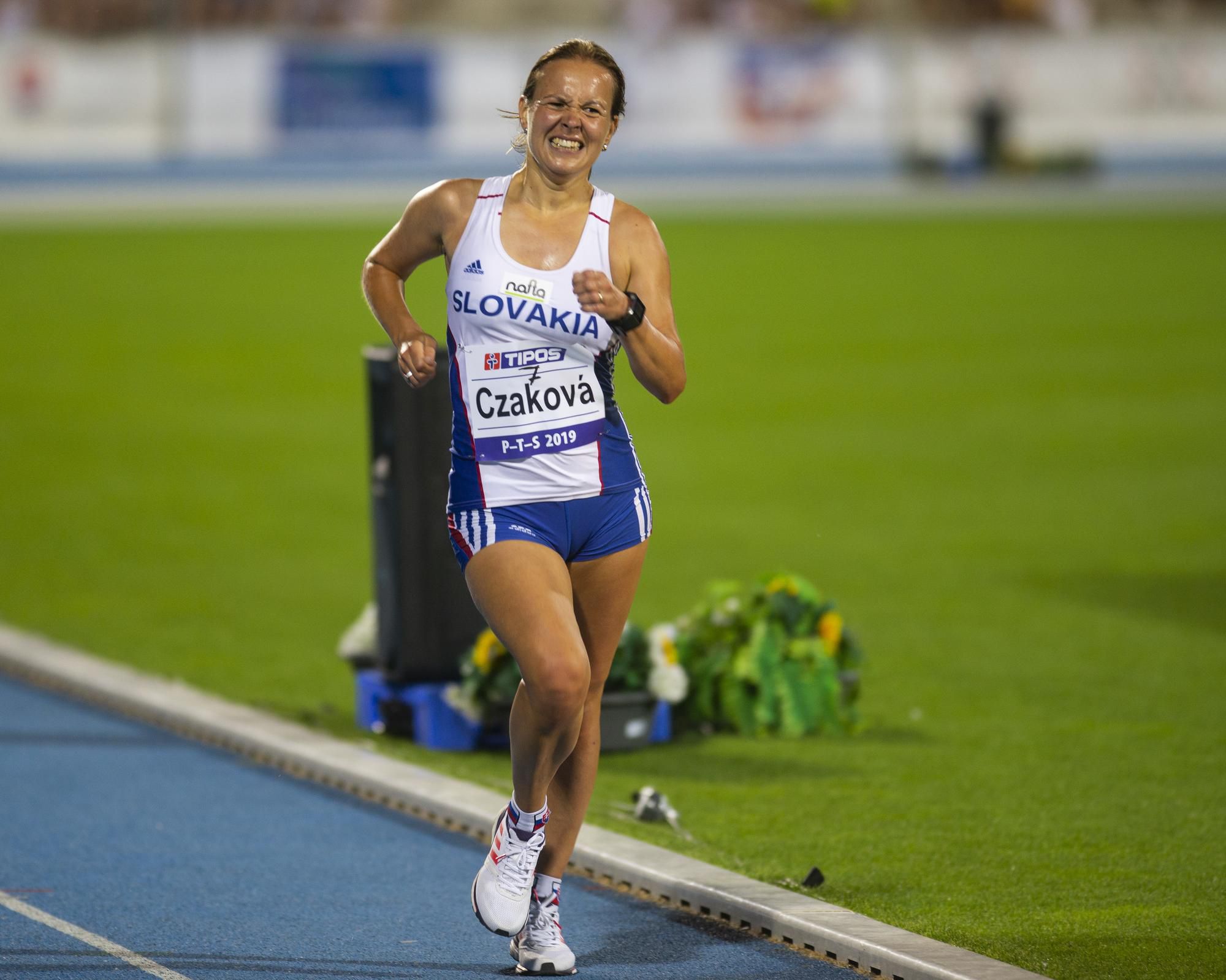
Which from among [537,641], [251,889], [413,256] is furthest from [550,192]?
[251,889]

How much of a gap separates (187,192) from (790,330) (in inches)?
844

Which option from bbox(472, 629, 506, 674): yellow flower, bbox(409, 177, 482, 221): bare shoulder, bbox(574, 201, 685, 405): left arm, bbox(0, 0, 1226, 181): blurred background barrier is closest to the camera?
bbox(574, 201, 685, 405): left arm

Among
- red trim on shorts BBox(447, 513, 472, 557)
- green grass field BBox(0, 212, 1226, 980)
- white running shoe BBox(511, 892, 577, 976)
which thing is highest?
red trim on shorts BBox(447, 513, 472, 557)

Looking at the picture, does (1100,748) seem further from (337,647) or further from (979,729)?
(337,647)

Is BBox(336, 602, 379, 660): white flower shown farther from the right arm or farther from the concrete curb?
the right arm

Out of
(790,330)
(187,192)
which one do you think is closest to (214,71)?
(187,192)

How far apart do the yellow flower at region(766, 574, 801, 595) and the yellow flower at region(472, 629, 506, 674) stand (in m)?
1.19

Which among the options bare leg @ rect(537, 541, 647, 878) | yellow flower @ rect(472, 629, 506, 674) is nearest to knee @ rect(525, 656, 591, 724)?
bare leg @ rect(537, 541, 647, 878)

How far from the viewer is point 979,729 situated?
7066 millimetres

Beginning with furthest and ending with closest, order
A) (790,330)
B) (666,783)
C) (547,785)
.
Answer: (790,330) → (666,783) → (547,785)

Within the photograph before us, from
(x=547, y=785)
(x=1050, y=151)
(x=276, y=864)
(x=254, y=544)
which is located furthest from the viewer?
(x=1050, y=151)

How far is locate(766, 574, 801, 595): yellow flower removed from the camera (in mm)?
7176

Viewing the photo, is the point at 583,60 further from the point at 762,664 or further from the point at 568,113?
the point at 762,664

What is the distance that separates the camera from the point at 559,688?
14.0 ft
